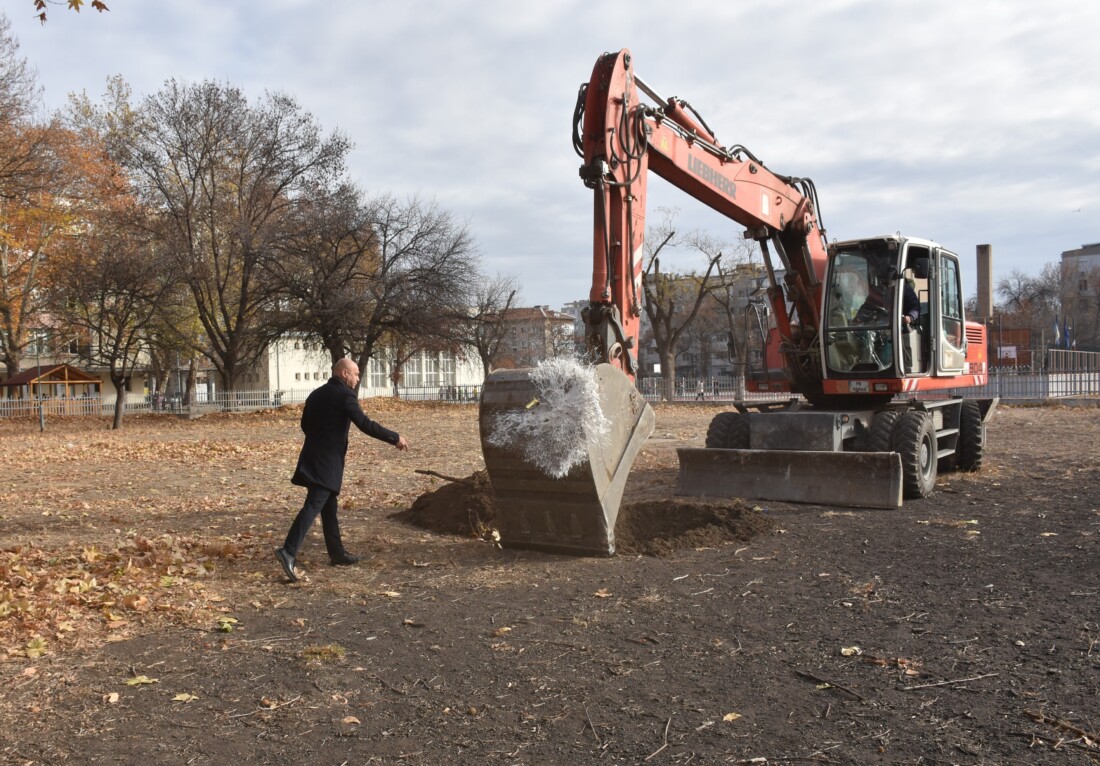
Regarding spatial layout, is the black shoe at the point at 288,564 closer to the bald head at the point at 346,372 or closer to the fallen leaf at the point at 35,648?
the bald head at the point at 346,372

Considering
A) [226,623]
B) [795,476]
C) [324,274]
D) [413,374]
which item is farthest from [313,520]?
[413,374]

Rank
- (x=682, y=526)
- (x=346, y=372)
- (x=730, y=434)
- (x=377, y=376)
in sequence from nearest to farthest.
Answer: (x=346, y=372), (x=682, y=526), (x=730, y=434), (x=377, y=376)

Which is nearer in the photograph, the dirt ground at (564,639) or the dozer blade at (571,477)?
the dirt ground at (564,639)

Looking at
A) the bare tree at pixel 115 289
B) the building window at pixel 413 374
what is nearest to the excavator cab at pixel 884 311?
the bare tree at pixel 115 289

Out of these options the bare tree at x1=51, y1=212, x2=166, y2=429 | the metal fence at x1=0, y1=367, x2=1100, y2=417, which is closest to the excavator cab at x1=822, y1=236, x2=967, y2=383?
the metal fence at x1=0, y1=367, x2=1100, y2=417

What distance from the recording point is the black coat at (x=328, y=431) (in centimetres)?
668

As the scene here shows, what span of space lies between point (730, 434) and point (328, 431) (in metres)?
5.68

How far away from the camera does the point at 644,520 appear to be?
831cm

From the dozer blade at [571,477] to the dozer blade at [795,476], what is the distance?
3037 mm

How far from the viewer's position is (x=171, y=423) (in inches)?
1209

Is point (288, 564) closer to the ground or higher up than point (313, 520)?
closer to the ground

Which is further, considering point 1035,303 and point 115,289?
point 1035,303

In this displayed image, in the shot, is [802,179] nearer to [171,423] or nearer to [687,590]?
[687,590]

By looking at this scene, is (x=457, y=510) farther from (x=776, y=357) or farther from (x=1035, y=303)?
(x=1035, y=303)
